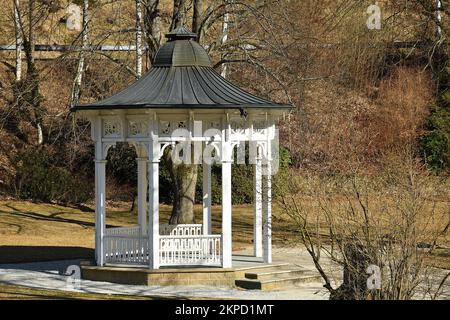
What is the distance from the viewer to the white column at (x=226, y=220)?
61.9 ft

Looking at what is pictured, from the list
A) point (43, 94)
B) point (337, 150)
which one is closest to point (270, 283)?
point (337, 150)

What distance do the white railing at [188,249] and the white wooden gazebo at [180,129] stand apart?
0.06 feet

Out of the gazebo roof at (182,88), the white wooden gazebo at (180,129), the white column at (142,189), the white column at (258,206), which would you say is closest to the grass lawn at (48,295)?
the white wooden gazebo at (180,129)

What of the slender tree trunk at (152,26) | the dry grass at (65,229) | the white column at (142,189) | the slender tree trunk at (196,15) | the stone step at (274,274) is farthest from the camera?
the slender tree trunk at (196,15)

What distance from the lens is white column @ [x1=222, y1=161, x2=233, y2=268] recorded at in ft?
61.9

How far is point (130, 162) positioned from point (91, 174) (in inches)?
69.1

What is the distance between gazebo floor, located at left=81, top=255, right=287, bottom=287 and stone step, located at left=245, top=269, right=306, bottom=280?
19 centimetres

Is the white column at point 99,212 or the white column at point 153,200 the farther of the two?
the white column at point 99,212

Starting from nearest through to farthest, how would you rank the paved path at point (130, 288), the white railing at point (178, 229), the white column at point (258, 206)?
Result: the paved path at point (130, 288), the white column at point (258, 206), the white railing at point (178, 229)

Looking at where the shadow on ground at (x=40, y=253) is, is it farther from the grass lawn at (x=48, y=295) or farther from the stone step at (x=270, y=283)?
the stone step at (x=270, y=283)

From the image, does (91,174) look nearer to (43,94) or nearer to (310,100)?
(43,94)

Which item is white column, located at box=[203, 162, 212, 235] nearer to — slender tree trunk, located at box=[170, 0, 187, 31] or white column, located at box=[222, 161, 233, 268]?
white column, located at box=[222, 161, 233, 268]

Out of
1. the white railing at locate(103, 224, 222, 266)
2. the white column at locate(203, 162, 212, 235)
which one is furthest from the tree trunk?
the white railing at locate(103, 224, 222, 266)

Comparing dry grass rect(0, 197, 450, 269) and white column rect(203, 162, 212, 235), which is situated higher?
white column rect(203, 162, 212, 235)
